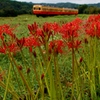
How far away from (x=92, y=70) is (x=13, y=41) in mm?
1204

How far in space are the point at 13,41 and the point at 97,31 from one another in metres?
0.79

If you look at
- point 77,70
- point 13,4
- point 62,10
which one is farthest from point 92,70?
point 13,4

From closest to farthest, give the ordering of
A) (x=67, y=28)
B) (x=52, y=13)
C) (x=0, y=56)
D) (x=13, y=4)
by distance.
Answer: (x=67, y=28) → (x=0, y=56) → (x=52, y=13) → (x=13, y=4)

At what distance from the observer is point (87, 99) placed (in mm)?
3545

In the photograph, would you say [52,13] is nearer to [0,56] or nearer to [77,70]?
[0,56]

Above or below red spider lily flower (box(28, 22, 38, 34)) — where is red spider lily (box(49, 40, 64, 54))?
below

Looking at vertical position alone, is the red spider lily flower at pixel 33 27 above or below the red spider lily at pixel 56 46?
above

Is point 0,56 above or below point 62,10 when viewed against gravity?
above

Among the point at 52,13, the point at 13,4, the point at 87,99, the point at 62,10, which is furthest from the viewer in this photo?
the point at 13,4

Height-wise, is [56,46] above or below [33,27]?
below

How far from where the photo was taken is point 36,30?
216 cm

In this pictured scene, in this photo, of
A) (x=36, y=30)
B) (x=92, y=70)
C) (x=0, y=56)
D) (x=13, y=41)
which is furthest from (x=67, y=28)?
(x=0, y=56)

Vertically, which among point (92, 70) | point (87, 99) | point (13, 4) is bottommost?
point (13, 4)

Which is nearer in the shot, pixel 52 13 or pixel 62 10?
pixel 52 13
